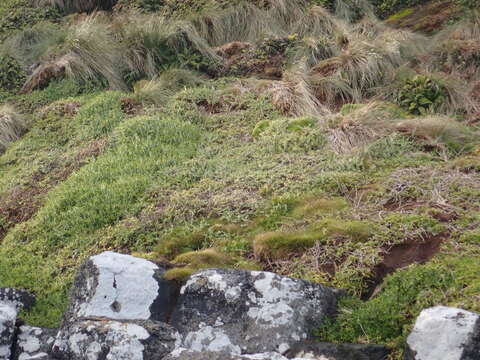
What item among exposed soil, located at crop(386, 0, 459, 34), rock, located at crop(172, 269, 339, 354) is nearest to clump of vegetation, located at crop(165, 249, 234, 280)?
rock, located at crop(172, 269, 339, 354)

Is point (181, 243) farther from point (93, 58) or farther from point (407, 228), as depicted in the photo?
point (93, 58)

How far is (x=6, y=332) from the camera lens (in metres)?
4.41

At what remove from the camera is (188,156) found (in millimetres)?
7750

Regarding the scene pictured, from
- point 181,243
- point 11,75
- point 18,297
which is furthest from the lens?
point 11,75

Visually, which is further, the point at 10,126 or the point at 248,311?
the point at 10,126

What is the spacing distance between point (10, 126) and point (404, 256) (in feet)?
24.1

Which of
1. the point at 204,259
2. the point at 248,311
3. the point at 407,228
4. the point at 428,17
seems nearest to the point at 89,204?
the point at 204,259

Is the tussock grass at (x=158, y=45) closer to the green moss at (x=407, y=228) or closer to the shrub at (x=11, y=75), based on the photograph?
the shrub at (x=11, y=75)

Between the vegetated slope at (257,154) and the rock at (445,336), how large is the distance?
367mm

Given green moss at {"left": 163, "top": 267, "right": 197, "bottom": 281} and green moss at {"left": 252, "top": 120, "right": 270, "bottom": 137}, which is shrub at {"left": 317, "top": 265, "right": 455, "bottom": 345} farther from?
green moss at {"left": 252, "top": 120, "right": 270, "bottom": 137}

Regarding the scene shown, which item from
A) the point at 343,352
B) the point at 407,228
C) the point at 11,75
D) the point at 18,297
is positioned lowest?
the point at 18,297

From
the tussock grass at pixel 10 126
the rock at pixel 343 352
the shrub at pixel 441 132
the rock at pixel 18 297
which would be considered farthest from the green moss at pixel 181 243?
the tussock grass at pixel 10 126

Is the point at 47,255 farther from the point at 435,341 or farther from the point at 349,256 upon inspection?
the point at 435,341

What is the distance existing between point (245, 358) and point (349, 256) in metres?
1.81
